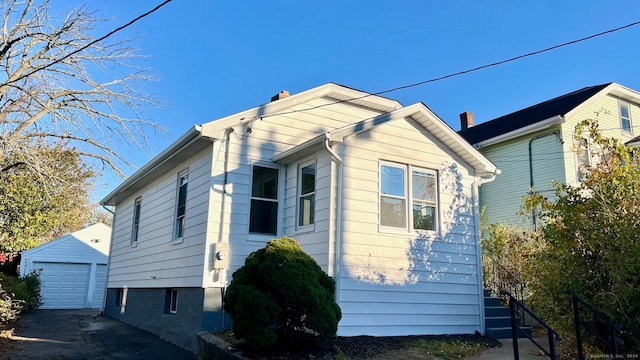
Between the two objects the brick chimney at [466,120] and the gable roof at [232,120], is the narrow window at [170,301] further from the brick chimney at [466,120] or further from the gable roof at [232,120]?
the brick chimney at [466,120]

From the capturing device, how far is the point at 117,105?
870 centimetres

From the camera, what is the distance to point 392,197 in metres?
8.59

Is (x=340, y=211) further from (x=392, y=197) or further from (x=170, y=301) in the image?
(x=170, y=301)

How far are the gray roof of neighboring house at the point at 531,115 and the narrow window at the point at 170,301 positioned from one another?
13.3 meters

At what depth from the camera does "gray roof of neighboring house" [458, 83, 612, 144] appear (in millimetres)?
16781

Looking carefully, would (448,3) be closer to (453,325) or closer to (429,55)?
(429,55)

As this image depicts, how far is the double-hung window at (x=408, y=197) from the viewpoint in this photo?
28.0 feet

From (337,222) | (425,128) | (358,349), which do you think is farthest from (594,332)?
(425,128)

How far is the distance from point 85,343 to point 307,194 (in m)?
5.55

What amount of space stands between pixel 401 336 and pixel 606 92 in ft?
48.4

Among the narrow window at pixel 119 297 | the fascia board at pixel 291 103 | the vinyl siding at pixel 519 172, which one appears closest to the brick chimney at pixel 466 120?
the vinyl siding at pixel 519 172

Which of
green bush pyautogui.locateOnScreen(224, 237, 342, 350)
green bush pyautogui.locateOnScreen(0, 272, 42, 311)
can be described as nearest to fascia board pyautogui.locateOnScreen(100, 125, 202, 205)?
green bush pyautogui.locateOnScreen(224, 237, 342, 350)

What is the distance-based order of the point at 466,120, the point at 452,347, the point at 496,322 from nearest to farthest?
the point at 452,347, the point at 496,322, the point at 466,120

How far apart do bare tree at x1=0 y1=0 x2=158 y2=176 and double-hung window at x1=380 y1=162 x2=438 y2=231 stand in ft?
15.3
